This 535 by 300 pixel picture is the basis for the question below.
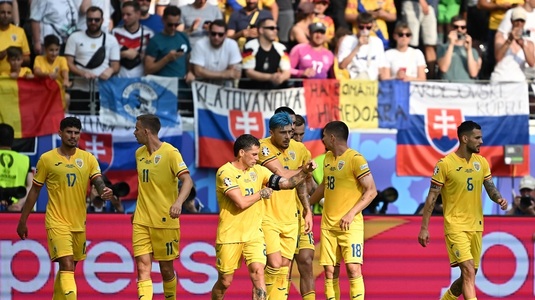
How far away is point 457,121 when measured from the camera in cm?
2267

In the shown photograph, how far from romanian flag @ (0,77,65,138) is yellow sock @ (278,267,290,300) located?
573 centimetres

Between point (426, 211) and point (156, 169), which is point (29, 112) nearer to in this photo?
point (156, 169)

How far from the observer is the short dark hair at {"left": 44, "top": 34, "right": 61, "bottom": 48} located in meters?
21.6

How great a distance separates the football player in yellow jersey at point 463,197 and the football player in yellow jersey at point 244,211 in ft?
7.44

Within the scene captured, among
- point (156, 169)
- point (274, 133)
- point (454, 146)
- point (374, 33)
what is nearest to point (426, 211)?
point (274, 133)

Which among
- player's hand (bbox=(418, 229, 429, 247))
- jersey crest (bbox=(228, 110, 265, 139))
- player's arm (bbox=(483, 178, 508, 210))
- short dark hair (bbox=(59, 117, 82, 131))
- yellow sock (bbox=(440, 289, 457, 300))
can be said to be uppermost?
short dark hair (bbox=(59, 117, 82, 131))

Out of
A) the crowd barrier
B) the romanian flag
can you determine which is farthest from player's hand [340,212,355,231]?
the romanian flag

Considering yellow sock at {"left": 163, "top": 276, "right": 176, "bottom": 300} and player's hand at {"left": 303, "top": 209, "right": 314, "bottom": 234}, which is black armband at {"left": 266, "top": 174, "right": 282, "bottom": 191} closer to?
player's hand at {"left": 303, "top": 209, "right": 314, "bottom": 234}

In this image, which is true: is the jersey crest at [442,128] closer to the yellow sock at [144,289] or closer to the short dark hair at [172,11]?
the short dark hair at [172,11]

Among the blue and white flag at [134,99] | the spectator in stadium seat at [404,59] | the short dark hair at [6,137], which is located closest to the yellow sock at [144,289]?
the short dark hair at [6,137]

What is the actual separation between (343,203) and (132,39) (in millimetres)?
6626

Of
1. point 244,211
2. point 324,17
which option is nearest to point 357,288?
point 244,211

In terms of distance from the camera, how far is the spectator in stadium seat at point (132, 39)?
2242 centimetres

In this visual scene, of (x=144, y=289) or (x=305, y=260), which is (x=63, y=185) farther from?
(x=305, y=260)
